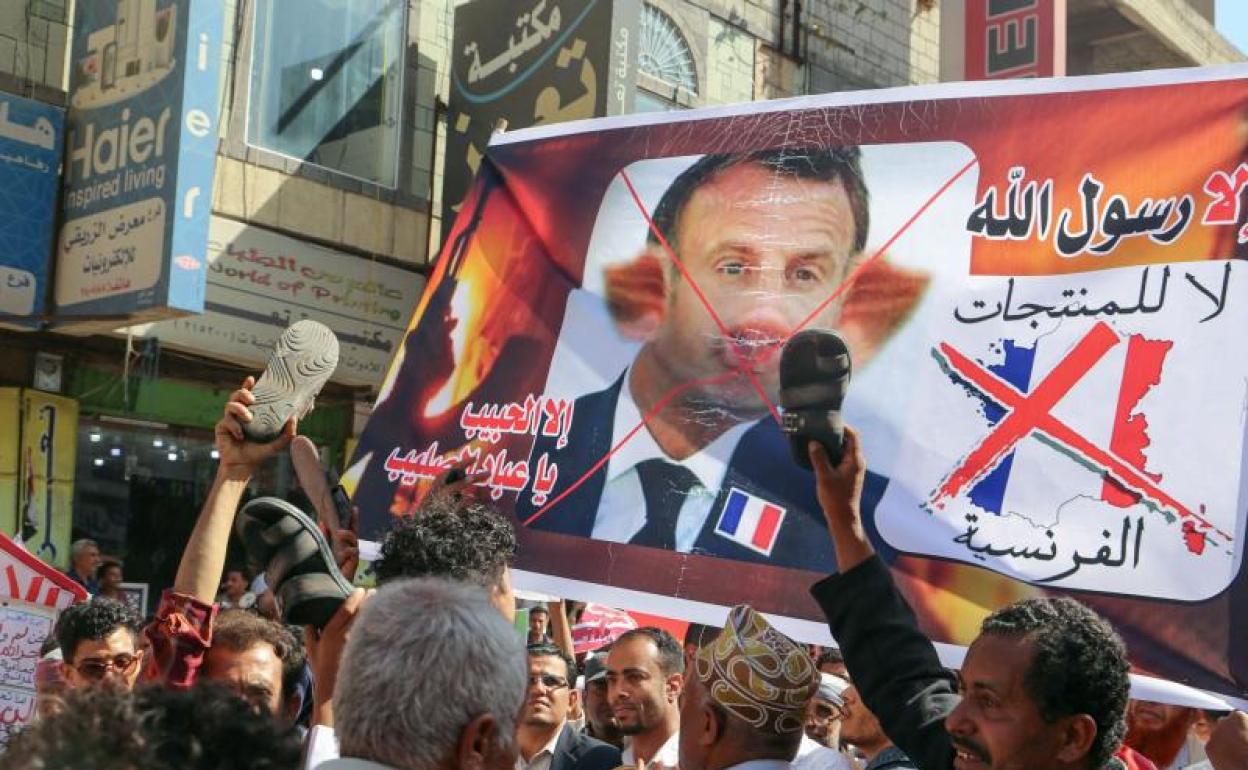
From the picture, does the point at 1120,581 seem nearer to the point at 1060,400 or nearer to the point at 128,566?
the point at 1060,400

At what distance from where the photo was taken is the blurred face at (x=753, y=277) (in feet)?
14.6

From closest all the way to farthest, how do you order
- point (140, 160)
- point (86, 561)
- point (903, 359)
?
1. point (903, 359)
2. point (140, 160)
3. point (86, 561)

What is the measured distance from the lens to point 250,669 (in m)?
3.79

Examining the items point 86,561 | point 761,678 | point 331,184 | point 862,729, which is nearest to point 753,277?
point 862,729

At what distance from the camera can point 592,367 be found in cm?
491

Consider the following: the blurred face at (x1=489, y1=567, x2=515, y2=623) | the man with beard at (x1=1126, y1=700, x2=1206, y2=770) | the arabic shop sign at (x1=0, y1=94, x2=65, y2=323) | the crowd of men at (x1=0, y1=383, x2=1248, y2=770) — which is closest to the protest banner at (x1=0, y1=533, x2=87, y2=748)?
the crowd of men at (x1=0, y1=383, x2=1248, y2=770)

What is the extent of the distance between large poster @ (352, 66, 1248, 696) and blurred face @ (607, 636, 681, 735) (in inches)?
30.8

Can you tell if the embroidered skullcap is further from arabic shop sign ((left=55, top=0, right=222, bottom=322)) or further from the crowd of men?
arabic shop sign ((left=55, top=0, right=222, bottom=322))

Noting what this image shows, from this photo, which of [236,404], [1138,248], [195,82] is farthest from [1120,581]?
[195,82]

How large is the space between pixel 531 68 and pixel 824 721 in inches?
306

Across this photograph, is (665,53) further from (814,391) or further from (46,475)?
(814,391)

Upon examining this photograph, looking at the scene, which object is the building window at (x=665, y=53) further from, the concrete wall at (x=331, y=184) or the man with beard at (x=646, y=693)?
the man with beard at (x=646, y=693)

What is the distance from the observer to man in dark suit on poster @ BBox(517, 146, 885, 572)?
14.4 feet

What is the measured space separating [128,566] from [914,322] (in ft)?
29.1
